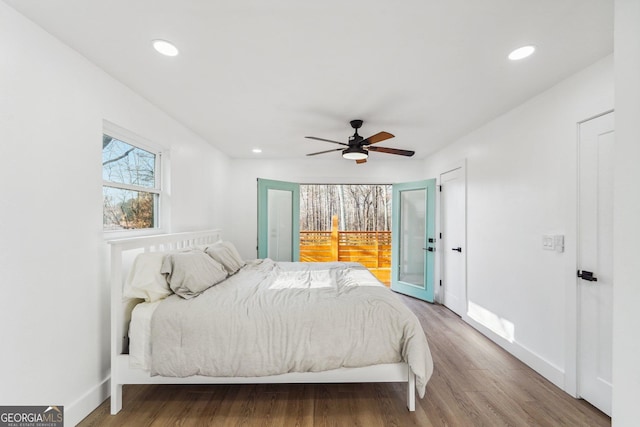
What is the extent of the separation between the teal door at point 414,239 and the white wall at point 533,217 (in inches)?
37.2

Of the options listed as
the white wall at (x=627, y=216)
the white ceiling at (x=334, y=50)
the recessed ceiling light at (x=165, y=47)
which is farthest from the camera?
the recessed ceiling light at (x=165, y=47)

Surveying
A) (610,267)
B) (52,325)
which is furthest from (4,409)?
(610,267)

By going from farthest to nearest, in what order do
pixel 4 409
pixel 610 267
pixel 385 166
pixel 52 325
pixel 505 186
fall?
pixel 385 166 → pixel 505 186 → pixel 610 267 → pixel 52 325 → pixel 4 409

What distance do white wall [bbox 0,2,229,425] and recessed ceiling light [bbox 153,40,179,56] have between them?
59 cm

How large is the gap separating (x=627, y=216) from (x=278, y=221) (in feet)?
13.2

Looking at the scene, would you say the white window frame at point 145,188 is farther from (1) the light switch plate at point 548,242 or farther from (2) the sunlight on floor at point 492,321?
(2) the sunlight on floor at point 492,321

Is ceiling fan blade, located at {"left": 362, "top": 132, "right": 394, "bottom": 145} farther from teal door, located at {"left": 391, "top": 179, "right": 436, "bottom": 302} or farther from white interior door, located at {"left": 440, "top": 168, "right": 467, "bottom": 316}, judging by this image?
teal door, located at {"left": 391, "top": 179, "right": 436, "bottom": 302}

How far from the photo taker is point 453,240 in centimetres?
379

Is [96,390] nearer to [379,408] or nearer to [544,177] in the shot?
[379,408]

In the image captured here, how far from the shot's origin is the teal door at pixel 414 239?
415cm

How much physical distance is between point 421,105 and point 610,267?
1.89 metres

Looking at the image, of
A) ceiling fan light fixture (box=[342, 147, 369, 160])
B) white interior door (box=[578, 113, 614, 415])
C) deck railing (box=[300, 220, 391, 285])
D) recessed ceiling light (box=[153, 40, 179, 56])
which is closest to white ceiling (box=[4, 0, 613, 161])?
recessed ceiling light (box=[153, 40, 179, 56])

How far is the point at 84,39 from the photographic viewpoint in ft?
5.23

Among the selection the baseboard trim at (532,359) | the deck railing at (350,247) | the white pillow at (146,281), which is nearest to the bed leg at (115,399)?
the white pillow at (146,281)
